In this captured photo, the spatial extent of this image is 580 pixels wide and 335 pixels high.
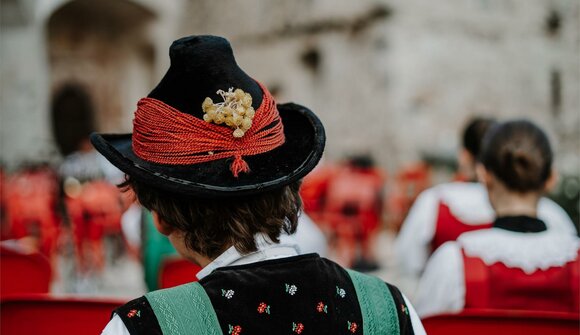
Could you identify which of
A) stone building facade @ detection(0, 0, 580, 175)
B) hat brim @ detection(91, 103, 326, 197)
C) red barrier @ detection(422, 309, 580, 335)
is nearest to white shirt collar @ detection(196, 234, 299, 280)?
hat brim @ detection(91, 103, 326, 197)

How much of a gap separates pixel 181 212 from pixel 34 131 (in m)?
14.2

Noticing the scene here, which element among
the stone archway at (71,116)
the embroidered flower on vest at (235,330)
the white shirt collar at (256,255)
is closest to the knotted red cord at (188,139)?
the white shirt collar at (256,255)

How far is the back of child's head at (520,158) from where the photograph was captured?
86.4 inches

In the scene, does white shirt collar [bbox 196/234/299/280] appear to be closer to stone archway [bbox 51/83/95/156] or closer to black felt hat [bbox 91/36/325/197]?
black felt hat [bbox 91/36/325/197]

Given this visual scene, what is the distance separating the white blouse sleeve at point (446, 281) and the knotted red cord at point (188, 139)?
85cm

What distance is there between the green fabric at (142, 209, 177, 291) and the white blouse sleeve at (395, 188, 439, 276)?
1022 millimetres

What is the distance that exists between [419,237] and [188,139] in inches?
82.3

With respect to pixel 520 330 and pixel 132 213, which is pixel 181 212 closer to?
pixel 520 330

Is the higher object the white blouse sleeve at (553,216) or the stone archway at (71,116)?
the white blouse sleeve at (553,216)

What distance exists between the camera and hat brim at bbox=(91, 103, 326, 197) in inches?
50.3

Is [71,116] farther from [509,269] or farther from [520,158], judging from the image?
[509,269]

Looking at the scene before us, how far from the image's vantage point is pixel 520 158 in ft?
7.23

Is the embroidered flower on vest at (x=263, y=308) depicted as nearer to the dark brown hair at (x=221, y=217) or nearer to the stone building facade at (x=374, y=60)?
the dark brown hair at (x=221, y=217)

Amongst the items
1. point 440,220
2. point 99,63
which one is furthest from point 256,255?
point 99,63
